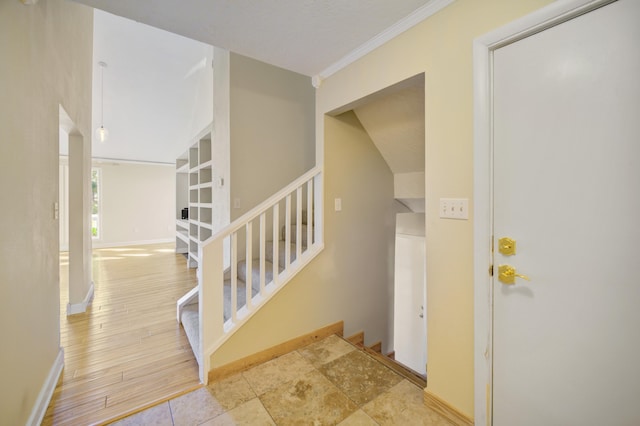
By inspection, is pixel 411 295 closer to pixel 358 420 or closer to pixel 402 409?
pixel 402 409

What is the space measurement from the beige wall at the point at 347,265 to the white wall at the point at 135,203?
7655mm

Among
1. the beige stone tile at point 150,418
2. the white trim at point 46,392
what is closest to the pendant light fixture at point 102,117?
the white trim at point 46,392

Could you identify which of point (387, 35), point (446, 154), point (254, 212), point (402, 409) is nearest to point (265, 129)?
point (254, 212)

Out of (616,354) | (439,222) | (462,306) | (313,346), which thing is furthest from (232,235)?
(616,354)

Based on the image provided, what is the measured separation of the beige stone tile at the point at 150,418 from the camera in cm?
145

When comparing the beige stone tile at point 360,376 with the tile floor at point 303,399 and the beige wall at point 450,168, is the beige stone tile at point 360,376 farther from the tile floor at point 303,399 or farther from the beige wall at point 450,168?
the beige wall at point 450,168

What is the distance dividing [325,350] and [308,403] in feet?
1.96

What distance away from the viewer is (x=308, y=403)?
159 cm

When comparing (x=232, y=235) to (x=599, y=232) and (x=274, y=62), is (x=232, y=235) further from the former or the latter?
(x=599, y=232)

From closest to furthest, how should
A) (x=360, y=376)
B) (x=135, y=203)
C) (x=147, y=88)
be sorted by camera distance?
(x=360, y=376) < (x=147, y=88) < (x=135, y=203)

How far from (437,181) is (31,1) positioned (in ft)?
7.82

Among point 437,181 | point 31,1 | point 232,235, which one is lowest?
point 232,235

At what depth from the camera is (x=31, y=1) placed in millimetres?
1334

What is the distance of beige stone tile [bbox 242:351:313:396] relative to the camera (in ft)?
5.74
